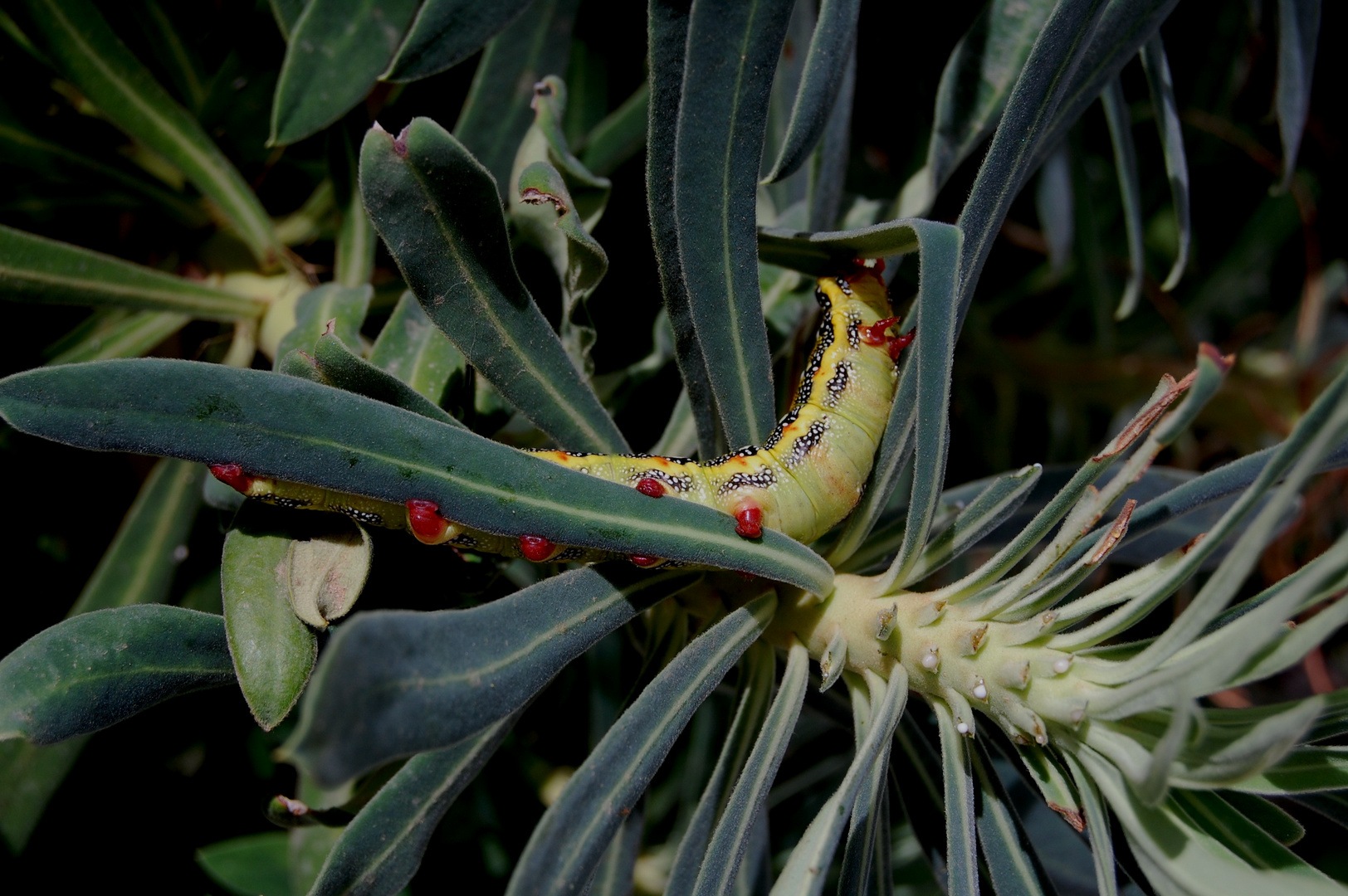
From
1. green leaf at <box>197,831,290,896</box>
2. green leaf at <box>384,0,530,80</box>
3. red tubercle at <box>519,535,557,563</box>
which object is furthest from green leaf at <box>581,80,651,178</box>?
green leaf at <box>197,831,290,896</box>

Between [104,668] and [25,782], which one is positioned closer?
[104,668]

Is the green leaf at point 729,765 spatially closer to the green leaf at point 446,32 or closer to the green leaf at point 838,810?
the green leaf at point 838,810

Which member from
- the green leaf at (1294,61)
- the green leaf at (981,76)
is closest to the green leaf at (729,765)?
the green leaf at (981,76)

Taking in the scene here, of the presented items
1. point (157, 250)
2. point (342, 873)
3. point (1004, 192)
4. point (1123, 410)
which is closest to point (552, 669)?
point (342, 873)

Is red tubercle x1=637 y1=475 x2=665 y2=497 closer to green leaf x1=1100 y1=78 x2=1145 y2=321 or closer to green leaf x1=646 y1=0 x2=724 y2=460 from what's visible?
green leaf x1=646 y1=0 x2=724 y2=460

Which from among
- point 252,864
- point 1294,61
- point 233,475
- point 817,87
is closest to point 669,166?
point 817,87

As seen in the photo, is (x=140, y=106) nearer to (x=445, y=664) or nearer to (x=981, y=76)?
(x=445, y=664)
